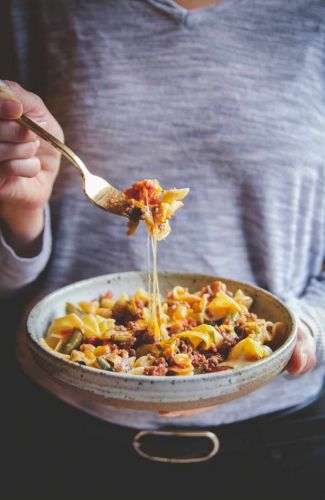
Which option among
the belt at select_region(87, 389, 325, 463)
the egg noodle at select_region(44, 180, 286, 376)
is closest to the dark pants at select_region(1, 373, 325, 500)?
the belt at select_region(87, 389, 325, 463)

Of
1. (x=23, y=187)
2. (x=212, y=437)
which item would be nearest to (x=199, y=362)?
(x=212, y=437)

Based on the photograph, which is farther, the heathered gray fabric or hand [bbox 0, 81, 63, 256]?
the heathered gray fabric

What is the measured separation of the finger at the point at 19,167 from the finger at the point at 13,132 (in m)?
0.07

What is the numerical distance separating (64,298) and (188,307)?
1.24 feet

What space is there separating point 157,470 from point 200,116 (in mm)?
1273

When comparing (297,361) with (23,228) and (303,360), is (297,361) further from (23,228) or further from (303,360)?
(23,228)

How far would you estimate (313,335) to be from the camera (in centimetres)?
152

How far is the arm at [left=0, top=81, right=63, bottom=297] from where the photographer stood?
1.19 metres

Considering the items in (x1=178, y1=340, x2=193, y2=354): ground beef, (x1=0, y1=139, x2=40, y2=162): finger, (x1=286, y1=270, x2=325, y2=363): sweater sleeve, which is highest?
(x1=0, y1=139, x2=40, y2=162): finger

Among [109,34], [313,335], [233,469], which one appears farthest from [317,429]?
[109,34]

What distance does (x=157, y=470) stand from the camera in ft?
5.84

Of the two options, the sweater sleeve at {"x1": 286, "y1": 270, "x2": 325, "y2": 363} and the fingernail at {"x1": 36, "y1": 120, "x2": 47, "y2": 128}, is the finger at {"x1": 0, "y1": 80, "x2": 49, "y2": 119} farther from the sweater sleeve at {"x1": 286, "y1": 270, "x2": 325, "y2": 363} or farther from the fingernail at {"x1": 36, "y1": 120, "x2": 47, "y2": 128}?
the sweater sleeve at {"x1": 286, "y1": 270, "x2": 325, "y2": 363}

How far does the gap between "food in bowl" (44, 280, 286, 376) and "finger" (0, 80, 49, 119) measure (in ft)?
1.85

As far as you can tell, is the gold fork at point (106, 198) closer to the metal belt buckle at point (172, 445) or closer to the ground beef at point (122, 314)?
the ground beef at point (122, 314)
